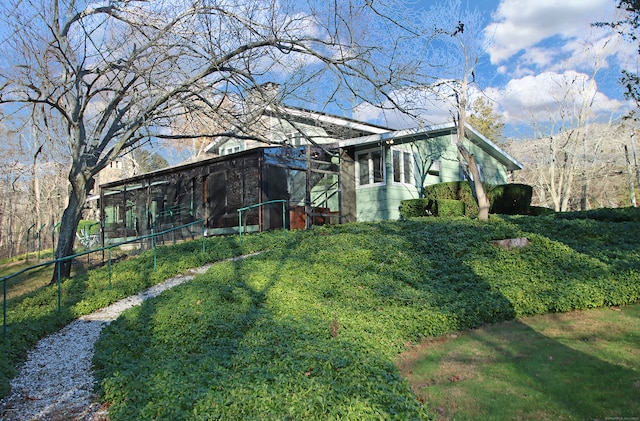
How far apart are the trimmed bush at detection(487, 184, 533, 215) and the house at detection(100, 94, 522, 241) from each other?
2445mm

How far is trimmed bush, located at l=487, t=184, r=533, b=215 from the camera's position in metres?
15.4

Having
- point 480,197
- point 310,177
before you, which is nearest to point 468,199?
point 480,197

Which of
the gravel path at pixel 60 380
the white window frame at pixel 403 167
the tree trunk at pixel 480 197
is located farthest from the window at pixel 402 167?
the gravel path at pixel 60 380

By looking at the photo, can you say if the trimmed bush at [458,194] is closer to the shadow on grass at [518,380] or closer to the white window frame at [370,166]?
the white window frame at [370,166]

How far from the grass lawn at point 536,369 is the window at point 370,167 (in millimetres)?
9836

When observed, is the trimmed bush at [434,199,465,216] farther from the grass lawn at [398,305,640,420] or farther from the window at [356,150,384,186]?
the grass lawn at [398,305,640,420]

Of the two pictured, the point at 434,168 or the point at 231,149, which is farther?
the point at 231,149

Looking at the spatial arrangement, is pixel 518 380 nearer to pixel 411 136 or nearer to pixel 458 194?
pixel 458 194

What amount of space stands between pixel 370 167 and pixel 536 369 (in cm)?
1187

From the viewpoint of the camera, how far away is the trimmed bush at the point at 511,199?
608 inches

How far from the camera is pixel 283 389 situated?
3.78 metres

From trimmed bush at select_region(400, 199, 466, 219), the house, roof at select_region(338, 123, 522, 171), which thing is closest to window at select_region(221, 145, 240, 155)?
the house

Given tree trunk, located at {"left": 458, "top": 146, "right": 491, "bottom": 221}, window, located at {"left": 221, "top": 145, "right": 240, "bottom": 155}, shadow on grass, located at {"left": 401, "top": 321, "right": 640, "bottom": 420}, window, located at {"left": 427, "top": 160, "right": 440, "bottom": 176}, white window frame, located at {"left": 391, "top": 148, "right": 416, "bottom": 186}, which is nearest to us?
shadow on grass, located at {"left": 401, "top": 321, "right": 640, "bottom": 420}

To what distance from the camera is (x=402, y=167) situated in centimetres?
1569
